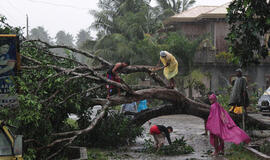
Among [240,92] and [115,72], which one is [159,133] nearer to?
[115,72]

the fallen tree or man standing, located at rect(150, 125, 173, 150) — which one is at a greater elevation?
the fallen tree

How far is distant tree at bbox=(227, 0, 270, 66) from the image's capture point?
995 cm

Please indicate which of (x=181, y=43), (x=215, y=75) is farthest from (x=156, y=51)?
(x=215, y=75)

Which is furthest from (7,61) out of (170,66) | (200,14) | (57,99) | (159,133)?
(200,14)

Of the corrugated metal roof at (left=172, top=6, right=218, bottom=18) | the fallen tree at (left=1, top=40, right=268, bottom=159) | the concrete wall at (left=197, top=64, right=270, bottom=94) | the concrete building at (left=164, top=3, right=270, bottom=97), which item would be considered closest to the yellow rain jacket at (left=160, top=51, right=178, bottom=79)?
the fallen tree at (left=1, top=40, right=268, bottom=159)

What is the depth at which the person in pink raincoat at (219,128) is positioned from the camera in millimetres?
11148

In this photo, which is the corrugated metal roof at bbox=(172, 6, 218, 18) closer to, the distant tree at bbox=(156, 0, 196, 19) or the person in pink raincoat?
the distant tree at bbox=(156, 0, 196, 19)

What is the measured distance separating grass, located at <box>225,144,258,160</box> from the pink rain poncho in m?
0.32

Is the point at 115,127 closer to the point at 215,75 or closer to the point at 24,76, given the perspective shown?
the point at 24,76

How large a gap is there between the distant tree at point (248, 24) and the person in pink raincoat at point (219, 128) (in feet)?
4.47

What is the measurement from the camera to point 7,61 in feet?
26.9

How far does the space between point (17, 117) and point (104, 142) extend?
4.40 m

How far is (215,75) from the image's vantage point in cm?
3350

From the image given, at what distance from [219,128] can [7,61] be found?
572 cm
